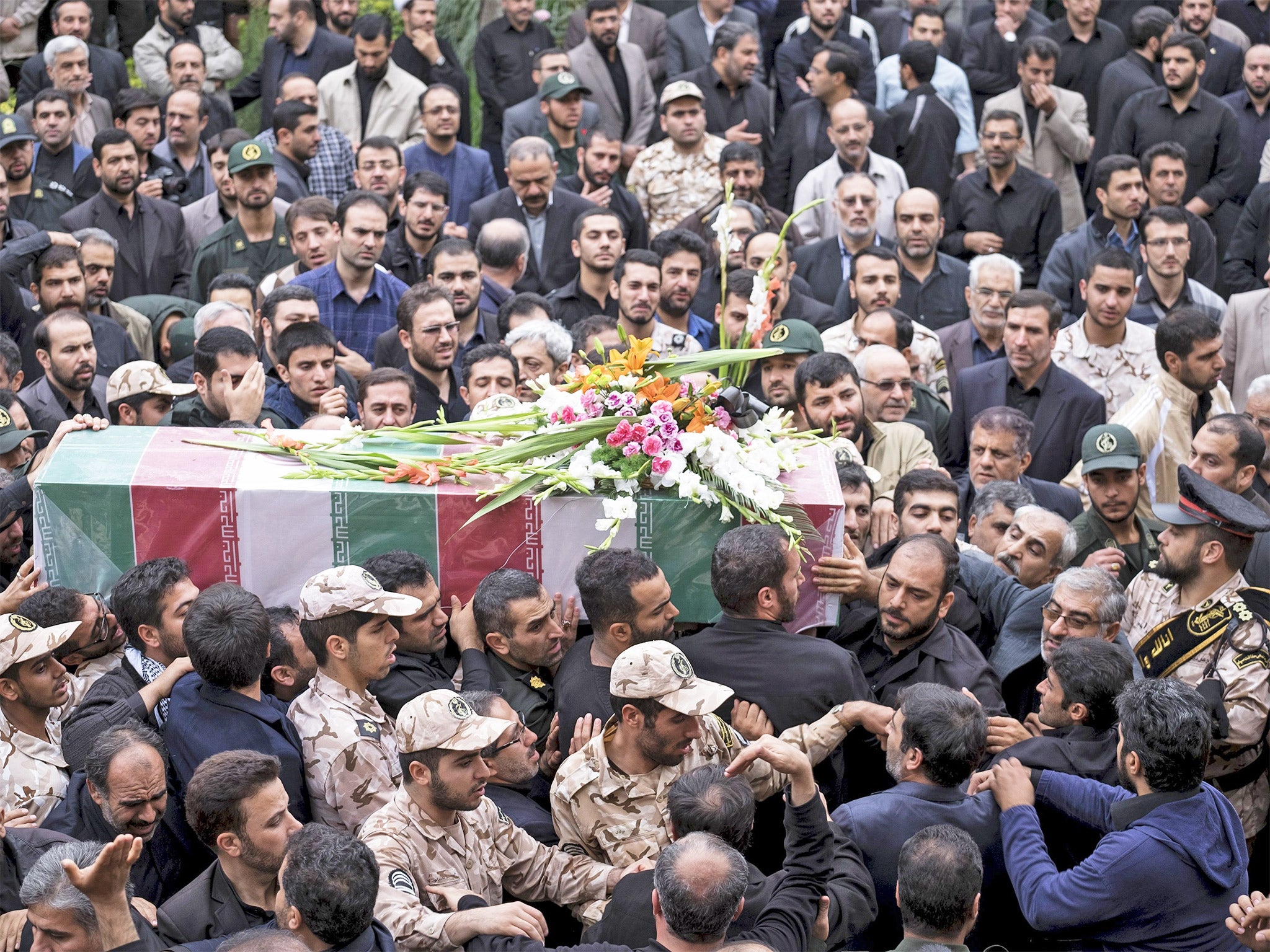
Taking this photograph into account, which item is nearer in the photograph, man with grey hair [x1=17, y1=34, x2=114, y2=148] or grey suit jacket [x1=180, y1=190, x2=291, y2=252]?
grey suit jacket [x1=180, y1=190, x2=291, y2=252]

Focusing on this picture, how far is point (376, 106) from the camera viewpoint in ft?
35.8

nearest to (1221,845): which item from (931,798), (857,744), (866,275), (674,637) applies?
(931,798)

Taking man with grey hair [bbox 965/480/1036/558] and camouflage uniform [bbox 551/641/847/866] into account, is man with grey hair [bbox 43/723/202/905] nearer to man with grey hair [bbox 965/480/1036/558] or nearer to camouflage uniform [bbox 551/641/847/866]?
camouflage uniform [bbox 551/641/847/866]

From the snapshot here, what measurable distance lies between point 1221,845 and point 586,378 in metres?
2.64

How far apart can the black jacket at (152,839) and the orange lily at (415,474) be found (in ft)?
4.53

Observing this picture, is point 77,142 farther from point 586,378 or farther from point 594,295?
point 586,378

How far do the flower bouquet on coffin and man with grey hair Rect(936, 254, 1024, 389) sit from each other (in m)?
3.19

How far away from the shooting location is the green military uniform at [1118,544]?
6266 mm

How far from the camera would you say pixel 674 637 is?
17.8 feet

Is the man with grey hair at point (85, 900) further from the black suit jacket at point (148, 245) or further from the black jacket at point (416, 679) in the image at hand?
the black suit jacket at point (148, 245)

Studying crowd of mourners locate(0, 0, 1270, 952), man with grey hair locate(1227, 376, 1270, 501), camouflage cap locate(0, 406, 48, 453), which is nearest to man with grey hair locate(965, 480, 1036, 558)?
crowd of mourners locate(0, 0, 1270, 952)

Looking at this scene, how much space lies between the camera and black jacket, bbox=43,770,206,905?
14.1 ft

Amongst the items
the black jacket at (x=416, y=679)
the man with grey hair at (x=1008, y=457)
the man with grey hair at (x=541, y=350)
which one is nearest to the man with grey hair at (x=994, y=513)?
the man with grey hair at (x=1008, y=457)

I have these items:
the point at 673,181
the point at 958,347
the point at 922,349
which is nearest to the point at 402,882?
the point at 922,349
